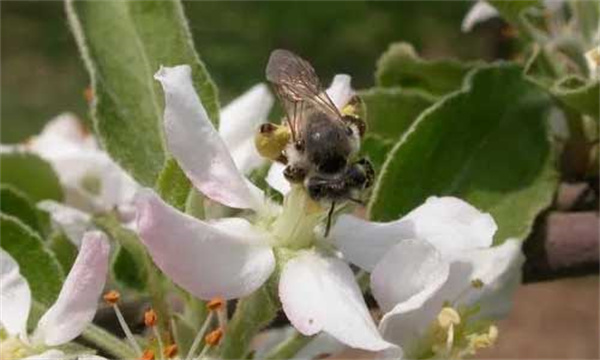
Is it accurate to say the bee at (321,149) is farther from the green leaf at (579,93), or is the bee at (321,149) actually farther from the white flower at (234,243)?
the green leaf at (579,93)

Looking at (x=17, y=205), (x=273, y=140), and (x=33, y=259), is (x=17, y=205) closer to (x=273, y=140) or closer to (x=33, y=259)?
(x=33, y=259)

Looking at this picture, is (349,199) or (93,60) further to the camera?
(93,60)

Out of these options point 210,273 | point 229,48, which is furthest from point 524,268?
point 229,48

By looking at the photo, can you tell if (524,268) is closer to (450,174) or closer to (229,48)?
(450,174)

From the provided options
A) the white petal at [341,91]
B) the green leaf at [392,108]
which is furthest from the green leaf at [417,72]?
the white petal at [341,91]

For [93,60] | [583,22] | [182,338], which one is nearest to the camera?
[182,338]
